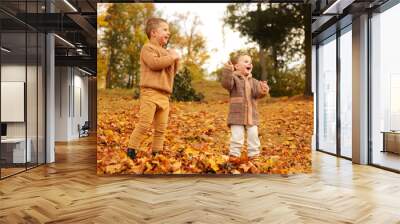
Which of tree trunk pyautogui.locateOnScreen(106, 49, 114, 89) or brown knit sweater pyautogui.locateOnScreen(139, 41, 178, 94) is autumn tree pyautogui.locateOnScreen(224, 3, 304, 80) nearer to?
brown knit sweater pyautogui.locateOnScreen(139, 41, 178, 94)

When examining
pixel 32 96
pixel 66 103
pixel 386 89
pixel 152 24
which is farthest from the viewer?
pixel 66 103

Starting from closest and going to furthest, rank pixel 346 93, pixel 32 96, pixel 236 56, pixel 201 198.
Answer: pixel 201 198 < pixel 236 56 < pixel 32 96 < pixel 346 93

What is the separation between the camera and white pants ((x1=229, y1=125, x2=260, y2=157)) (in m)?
6.62

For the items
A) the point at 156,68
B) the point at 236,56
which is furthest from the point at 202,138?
the point at 236,56

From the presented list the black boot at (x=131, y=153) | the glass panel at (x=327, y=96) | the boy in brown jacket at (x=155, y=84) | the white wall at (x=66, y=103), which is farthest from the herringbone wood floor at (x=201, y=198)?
the white wall at (x=66, y=103)

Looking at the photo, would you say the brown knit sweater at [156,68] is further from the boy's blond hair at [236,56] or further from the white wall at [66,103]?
the white wall at [66,103]

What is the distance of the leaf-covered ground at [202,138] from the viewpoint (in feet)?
21.6

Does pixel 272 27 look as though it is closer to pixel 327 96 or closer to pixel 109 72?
pixel 109 72

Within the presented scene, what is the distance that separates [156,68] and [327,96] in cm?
589

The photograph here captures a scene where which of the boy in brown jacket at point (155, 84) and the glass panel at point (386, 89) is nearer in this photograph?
the boy in brown jacket at point (155, 84)

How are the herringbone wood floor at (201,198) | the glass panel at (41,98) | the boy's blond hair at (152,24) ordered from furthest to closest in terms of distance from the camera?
the glass panel at (41,98), the boy's blond hair at (152,24), the herringbone wood floor at (201,198)

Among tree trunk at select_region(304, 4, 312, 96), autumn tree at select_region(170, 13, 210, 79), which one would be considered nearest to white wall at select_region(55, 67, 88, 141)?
autumn tree at select_region(170, 13, 210, 79)

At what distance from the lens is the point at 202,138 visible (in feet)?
21.7

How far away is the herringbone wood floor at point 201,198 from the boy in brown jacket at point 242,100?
1.76 feet
